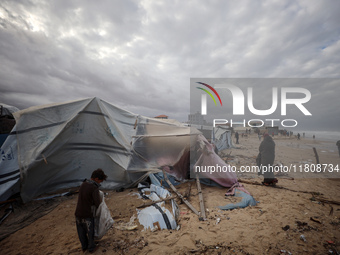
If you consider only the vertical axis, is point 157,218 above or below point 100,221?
below

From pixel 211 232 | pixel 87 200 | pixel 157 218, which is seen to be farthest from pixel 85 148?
pixel 211 232

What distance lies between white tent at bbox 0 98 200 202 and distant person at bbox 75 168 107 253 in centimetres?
352

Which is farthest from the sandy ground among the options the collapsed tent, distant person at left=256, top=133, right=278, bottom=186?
distant person at left=256, top=133, right=278, bottom=186

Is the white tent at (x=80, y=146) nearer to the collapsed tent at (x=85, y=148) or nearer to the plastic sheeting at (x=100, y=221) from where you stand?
the collapsed tent at (x=85, y=148)

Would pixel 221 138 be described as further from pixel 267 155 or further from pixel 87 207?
pixel 87 207

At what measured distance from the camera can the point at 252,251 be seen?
2893mm

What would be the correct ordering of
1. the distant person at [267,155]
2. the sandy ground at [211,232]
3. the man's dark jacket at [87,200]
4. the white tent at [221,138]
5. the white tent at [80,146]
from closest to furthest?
the man's dark jacket at [87,200], the sandy ground at [211,232], the white tent at [80,146], the distant person at [267,155], the white tent at [221,138]

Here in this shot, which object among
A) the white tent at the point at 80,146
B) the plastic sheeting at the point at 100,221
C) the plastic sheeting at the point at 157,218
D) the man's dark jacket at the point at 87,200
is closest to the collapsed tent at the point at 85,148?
the white tent at the point at 80,146

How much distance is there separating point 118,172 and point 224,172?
15.5 ft

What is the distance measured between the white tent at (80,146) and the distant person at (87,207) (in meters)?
3.52

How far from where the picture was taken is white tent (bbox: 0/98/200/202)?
196 inches

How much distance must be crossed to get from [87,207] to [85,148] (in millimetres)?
4255

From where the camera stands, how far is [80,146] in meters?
6.41

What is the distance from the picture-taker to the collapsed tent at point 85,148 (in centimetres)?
500
